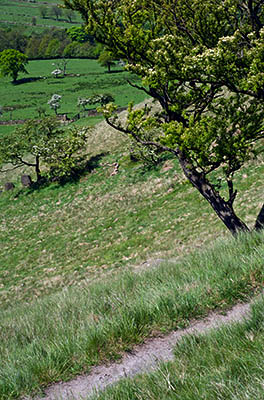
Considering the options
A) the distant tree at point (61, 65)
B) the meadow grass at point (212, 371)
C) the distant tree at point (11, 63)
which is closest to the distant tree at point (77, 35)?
the distant tree at point (61, 65)

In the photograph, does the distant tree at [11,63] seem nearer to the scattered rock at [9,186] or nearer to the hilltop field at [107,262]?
the hilltop field at [107,262]

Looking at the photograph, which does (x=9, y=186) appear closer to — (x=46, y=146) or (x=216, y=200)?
(x=46, y=146)

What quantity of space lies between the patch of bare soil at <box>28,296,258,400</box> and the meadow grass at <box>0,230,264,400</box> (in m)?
0.12

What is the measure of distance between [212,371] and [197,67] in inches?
298

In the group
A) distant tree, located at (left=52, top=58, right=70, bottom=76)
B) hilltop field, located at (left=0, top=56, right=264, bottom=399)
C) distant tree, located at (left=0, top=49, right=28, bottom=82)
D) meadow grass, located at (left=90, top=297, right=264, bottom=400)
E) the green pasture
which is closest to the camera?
meadow grass, located at (left=90, top=297, right=264, bottom=400)

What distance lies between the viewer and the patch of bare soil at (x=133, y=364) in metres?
4.29

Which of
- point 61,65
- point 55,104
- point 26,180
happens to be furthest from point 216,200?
point 61,65

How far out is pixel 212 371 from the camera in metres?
3.38

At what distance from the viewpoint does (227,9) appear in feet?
32.8

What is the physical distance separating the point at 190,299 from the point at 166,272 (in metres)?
1.90

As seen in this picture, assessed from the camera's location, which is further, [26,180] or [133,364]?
[26,180]

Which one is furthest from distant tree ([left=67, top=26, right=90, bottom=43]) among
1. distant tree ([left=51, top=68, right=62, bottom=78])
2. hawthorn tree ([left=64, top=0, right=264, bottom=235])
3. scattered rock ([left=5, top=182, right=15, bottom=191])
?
hawthorn tree ([left=64, top=0, right=264, bottom=235])

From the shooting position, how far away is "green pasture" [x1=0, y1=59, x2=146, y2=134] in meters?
88.1

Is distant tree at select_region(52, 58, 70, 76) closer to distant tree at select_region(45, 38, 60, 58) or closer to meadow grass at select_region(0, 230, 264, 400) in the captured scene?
distant tree at select_region(45, 38, 60, 58)
